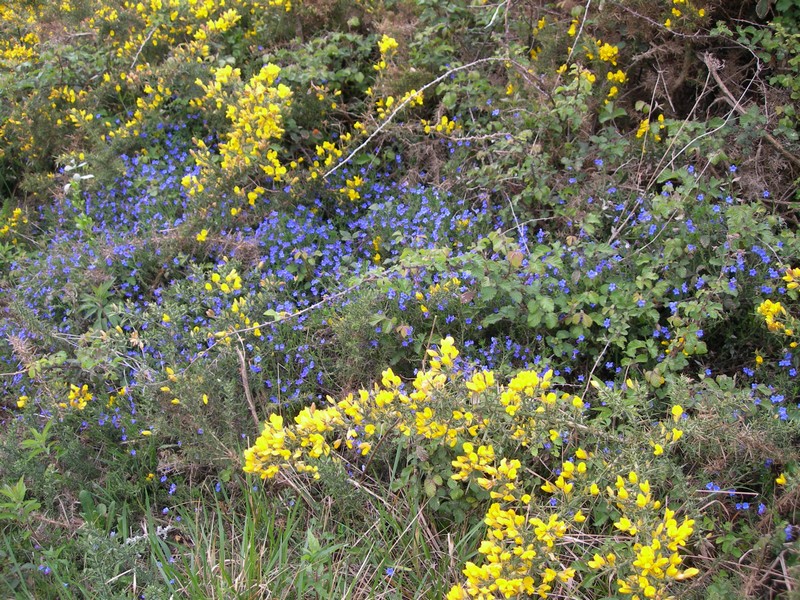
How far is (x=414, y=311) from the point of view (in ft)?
10.4

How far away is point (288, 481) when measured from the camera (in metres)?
2.79

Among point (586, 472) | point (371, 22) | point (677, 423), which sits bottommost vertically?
point (586, 472)

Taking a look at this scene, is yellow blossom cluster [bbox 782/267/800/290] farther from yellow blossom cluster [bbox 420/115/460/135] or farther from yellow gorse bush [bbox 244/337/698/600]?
yellow blossom cluster [bbox 420/115/460/135]

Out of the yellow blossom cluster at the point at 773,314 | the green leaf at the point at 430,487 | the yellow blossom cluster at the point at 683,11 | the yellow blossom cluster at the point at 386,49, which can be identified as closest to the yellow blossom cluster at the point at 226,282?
the green leaf at the point at 430,487

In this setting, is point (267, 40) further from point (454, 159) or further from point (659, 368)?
point (659, 368)

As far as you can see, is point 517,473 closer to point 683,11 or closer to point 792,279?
point 792,279

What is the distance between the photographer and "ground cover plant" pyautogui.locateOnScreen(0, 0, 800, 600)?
2.43 metres

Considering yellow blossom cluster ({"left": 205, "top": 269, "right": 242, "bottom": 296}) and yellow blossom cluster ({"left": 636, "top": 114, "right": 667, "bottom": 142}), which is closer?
yellow blossom cluster ({"left": 205, "top": 269, "right": 242, "bottom": 296})

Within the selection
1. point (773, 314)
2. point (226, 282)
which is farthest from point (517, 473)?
point (226, 282)

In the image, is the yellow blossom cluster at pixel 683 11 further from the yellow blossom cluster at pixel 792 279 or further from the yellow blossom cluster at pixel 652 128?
the yellow blossom cluster at pixel 792 279

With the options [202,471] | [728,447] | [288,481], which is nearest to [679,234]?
[728,447]

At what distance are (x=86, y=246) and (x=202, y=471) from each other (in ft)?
Result: 5.44

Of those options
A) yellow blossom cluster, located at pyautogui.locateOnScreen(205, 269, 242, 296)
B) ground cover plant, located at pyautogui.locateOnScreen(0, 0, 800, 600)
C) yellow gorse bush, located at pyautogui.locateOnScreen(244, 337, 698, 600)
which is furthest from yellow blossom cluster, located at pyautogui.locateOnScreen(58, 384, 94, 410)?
yellow gorse bush, located at pyautogui.locateOnScreen(244, 337, 698, 600)

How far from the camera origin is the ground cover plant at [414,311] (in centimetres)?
243
